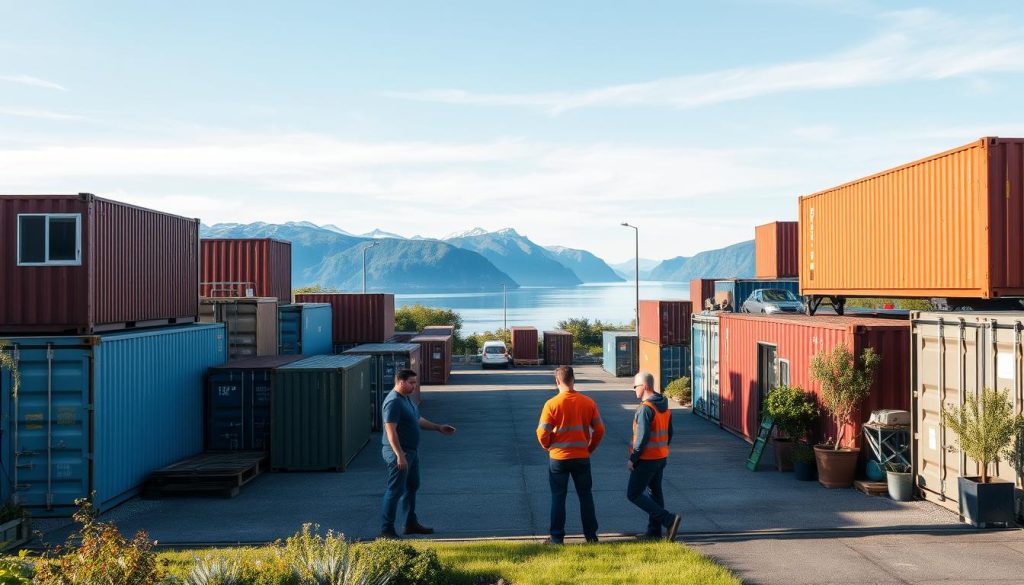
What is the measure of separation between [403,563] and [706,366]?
16522 millimetres

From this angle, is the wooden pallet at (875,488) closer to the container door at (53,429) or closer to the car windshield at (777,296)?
the container door at (53,429)

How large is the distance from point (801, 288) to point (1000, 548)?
11.6 metres

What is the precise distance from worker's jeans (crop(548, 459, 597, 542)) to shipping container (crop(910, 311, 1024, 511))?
547 centimetres

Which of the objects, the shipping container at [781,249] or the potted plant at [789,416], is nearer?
the potted plant at [789,416]

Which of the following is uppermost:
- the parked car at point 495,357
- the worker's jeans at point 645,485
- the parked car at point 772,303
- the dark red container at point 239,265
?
the dark red container at point 239,265

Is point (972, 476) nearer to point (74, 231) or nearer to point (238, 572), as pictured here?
point (238, 572)

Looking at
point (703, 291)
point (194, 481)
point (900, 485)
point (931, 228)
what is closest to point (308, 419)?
point (194, 481)

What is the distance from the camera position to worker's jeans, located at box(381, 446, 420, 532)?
32.4 feet

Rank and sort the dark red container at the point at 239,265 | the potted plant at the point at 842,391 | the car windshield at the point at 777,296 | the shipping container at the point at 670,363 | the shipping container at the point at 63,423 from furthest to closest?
the shipping container at the point at 670,363, the car windshield at the point at 777,296, the dark red container at the point at 239,265, the potted plant at the point at 842,391, the shipping container at the point at 63,423

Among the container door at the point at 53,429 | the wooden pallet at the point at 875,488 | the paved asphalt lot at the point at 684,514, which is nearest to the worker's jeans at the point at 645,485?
the paved asphalt lot at the point at 684,514

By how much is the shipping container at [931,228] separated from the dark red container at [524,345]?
26344mm

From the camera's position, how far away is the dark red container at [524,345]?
44.7 meters

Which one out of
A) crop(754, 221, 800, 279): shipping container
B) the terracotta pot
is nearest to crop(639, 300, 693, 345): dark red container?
crop(754, 221, 800, 279): shipping container

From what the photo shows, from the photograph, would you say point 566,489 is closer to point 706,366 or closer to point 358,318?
point 706,366
